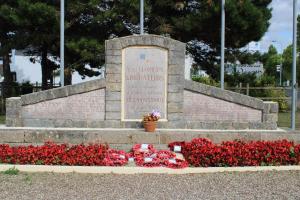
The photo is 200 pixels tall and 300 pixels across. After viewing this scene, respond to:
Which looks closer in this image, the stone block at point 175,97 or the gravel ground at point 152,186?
the gravel ground at point 152,186

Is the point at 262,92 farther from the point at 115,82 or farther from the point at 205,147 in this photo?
the point at 205,147

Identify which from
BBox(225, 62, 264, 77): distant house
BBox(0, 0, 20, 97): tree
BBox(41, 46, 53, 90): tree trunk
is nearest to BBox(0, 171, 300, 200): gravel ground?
BBox(0, 0, 20, 97): tree

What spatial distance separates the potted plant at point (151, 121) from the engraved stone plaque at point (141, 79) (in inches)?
24.1

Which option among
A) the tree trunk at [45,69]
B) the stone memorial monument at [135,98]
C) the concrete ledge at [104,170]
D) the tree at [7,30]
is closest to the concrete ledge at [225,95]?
the stone memorial monument at [135,98]

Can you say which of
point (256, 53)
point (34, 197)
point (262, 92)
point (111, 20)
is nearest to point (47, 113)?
point (34, 197)

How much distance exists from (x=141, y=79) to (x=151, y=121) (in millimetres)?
1281

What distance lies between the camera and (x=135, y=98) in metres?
11.7

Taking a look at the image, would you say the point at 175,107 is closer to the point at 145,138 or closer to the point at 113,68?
the point at 145,138

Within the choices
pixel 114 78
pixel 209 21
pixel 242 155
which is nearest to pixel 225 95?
pixel 114 78

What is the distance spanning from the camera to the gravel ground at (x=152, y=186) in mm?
6461

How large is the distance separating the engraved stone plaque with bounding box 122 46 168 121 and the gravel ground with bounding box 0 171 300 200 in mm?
3852

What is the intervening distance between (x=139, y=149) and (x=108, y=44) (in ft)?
11.0

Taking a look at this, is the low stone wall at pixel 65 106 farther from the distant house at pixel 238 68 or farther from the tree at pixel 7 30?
the distant house at pixel 238 68

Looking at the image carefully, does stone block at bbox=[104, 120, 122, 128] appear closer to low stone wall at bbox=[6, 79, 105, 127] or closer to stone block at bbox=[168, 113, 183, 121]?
low stone wall at bbox=[6, 79, 105, 127]
